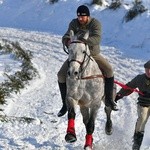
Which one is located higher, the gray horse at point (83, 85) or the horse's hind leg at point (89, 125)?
the gray horse at point (83, 85)

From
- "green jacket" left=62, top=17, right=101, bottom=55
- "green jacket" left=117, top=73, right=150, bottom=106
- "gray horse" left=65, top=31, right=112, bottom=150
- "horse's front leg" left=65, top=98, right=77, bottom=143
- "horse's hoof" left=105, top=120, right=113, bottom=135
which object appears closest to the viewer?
"gray horse" left=65, top=31, right=112, bottom=150

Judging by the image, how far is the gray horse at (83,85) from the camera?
292 inches

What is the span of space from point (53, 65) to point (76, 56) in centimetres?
880

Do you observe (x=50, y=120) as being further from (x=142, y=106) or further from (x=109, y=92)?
(x=142, y=106)

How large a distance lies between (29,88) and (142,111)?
4.82 metres

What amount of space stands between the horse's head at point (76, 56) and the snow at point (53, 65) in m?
1.75

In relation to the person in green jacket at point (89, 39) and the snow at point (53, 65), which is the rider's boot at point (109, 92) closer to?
the person in green jacket at point (89, 39)

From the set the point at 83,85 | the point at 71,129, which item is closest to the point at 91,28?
the point at 83,85

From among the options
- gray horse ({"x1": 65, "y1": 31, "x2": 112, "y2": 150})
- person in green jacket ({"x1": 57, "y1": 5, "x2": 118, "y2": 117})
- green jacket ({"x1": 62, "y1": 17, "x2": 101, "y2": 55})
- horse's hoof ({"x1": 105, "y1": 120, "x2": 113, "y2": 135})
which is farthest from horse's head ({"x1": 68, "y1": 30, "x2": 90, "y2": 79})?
horse's hoof ({"x1": 105, "y1": 120, "x2": 113, "y2": 135})

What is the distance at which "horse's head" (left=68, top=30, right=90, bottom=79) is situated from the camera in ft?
23.9

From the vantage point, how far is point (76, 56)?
7387 mm

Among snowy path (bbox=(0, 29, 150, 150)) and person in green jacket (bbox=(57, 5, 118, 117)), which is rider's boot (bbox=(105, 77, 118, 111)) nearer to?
person in green jacket (bbox=(57, 5, 118, 117))

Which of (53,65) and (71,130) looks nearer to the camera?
(71,130)

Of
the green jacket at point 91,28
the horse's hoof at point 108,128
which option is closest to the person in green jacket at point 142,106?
the horse's hoof at point 108,128
